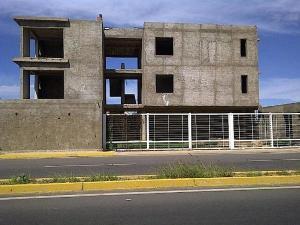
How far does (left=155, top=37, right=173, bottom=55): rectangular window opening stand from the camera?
38500mm

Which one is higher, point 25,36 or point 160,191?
point 25,36

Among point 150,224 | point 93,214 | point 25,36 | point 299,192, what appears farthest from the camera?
point 25,36

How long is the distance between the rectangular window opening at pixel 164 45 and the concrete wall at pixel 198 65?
3.17 feet

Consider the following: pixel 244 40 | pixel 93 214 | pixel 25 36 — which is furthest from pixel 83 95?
pixel 93 214

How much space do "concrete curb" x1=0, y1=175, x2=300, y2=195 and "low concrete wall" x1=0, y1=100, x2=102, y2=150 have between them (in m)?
15.0

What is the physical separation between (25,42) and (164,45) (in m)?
13.1

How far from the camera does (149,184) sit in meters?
9.66

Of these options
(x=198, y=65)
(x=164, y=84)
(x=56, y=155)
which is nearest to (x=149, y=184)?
(x=56, y=155)

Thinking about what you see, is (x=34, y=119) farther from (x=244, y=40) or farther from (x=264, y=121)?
(x=244, y=40)

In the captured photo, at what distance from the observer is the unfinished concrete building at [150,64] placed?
35031 millimetres

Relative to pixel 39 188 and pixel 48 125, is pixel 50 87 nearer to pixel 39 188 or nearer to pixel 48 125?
pixel 48 125

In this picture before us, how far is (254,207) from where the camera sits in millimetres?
7414

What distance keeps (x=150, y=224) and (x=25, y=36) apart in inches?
1233

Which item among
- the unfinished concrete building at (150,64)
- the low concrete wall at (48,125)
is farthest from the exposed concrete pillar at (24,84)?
the low concrete wall at (48,125)
